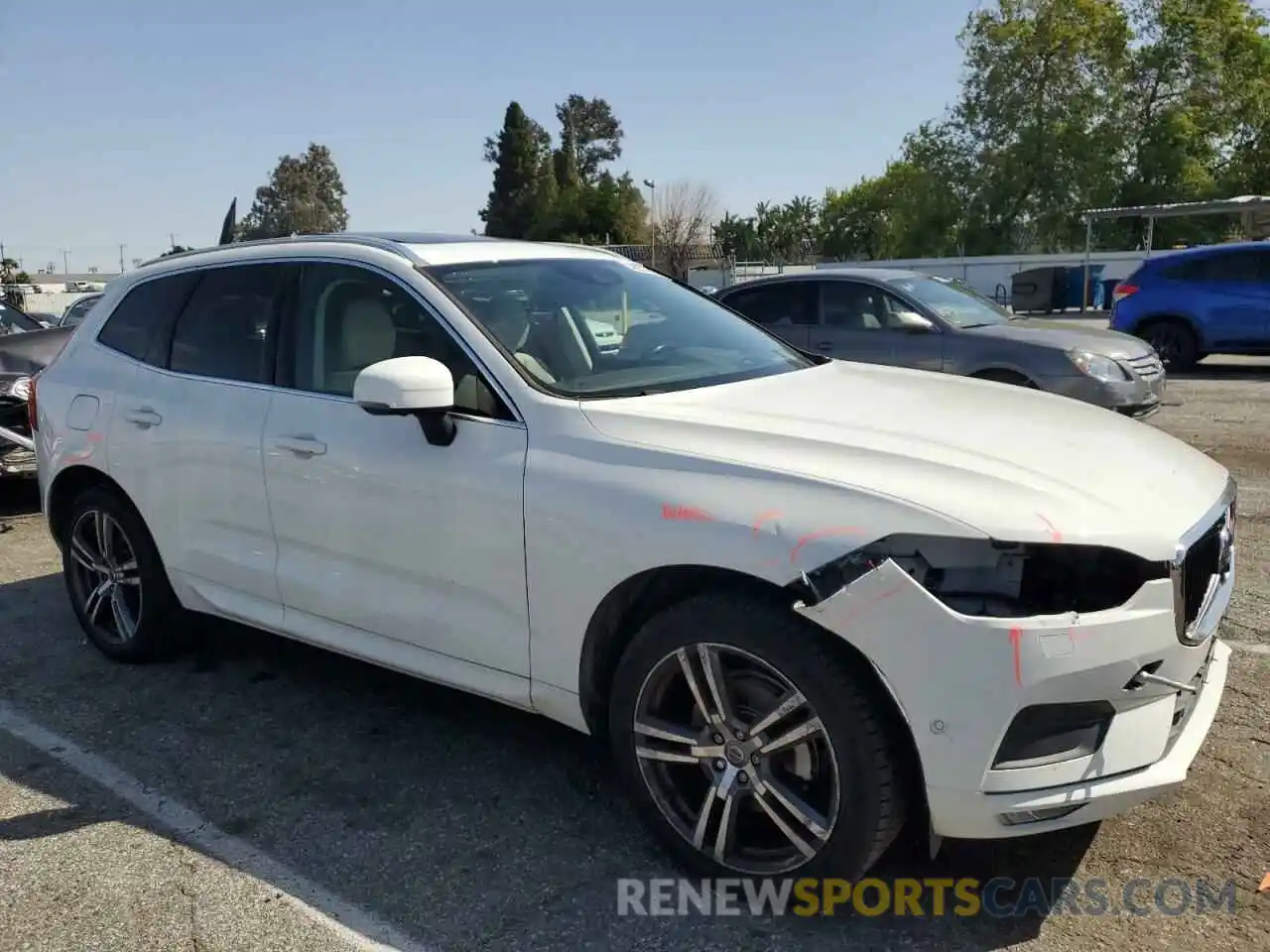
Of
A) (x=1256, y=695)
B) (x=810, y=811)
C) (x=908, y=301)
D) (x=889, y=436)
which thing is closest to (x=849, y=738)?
(x=810, y=811)

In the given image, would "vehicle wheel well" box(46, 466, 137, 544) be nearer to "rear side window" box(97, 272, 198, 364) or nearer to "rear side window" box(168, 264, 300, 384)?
"rear side window" box(97, 272, 198, 364)

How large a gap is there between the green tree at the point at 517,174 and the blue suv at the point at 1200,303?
71762 millimetres

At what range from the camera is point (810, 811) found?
269 centimetres

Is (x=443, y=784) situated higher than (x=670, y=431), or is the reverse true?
(x=670, y=431)

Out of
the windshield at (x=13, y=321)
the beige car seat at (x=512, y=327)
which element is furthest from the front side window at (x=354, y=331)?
the windshield at (x=13, y=321)

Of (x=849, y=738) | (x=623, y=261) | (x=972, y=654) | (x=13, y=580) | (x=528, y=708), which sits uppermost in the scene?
(x=623, y=261)

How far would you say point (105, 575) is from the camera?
480 cm

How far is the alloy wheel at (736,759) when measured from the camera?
2.68m

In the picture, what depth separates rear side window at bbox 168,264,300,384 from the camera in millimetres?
4086

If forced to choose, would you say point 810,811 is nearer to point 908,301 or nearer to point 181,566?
point 181,566

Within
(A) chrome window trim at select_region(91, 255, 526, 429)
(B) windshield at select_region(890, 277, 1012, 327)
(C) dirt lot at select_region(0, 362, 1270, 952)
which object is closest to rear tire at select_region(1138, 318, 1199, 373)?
(B) windshield at select_region(890, 277, 1012, 327)

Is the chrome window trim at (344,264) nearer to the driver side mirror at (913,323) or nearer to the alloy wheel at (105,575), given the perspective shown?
the alloy wheel at (105,575)

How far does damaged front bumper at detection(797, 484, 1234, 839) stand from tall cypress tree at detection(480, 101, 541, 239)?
83.9 metres

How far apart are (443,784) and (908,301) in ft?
23.2
